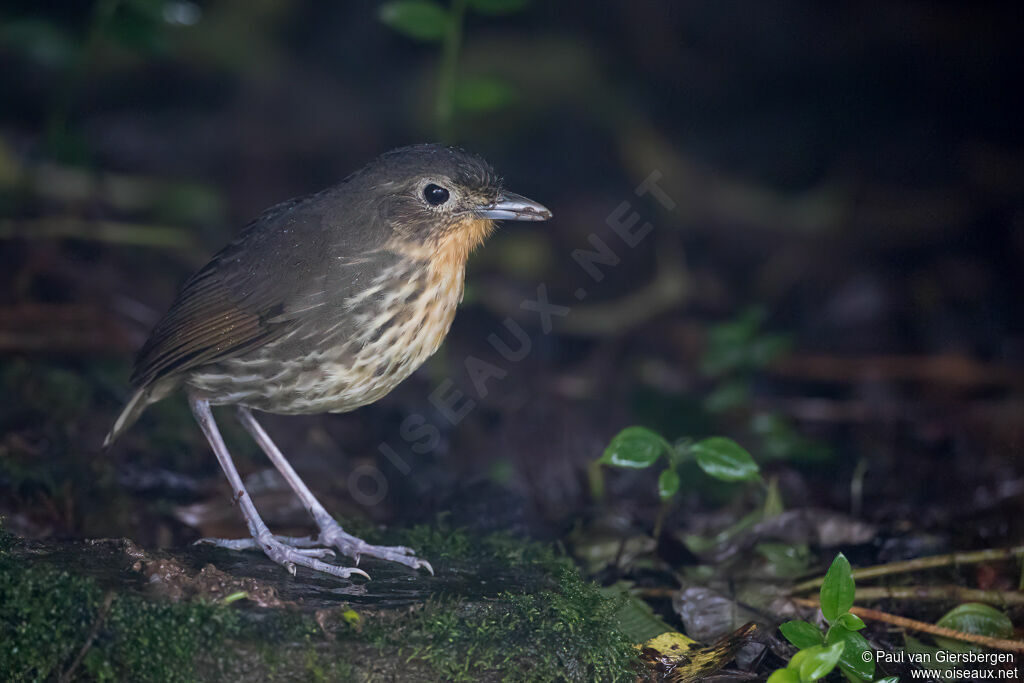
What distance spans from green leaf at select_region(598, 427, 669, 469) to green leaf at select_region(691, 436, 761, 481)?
0.15 metres

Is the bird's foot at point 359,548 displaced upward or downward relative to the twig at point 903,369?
downward

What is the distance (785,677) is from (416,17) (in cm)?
340

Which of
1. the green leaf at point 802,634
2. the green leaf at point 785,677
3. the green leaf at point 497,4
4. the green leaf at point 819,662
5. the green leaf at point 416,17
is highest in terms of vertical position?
the green leaf at point 497,4

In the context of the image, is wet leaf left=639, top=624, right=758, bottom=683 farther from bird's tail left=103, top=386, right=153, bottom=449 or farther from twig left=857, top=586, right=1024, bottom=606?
bird's tail left=103, top=386, right=153, bottom=449

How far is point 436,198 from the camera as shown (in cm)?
382

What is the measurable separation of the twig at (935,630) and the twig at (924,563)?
127 millimetres

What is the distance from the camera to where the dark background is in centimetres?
473

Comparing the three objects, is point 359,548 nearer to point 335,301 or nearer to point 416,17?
point 335,301

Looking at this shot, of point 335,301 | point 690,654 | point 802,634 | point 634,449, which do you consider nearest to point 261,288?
point 335,301

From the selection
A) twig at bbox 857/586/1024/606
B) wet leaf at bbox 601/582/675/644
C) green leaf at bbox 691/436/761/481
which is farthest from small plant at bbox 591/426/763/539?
twig at bbox 857/586/1024/606

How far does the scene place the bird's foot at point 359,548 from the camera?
142 inches

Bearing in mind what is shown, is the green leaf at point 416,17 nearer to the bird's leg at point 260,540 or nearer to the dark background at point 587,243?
the dark background at point 587,243

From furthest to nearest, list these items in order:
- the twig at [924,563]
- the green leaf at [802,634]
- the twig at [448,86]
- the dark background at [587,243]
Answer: the twig at [448,86] → the dark background at [587,243] → the twig at [924,563] → the green leaf at [802,634]

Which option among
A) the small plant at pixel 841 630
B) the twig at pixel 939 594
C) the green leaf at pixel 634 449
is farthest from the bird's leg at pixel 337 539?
the twig at pixel 939 594
